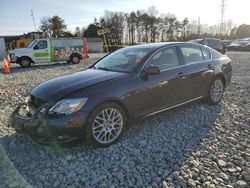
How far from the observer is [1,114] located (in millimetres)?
5379

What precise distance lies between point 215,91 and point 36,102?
3.90 m

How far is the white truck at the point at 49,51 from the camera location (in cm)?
1597

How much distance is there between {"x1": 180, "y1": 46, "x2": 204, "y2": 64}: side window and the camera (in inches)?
189

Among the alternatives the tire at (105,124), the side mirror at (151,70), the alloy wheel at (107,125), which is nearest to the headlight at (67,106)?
the tire at (105,124)

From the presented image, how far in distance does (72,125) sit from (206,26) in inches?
3083

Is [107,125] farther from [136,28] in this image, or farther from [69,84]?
[136,28]

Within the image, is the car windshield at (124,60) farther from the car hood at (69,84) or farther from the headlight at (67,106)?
the headlight at (67,106)

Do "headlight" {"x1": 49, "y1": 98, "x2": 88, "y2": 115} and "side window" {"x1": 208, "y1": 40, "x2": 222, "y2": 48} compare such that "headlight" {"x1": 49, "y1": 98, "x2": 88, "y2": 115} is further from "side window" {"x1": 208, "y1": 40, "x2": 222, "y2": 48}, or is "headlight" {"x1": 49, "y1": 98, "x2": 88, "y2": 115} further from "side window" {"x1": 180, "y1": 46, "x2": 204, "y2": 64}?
"side window" {"x1": 208, "y1": 40, "x2": 222, "y2": 48}

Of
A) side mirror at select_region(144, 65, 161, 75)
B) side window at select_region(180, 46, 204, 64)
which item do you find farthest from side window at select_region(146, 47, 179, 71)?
side window at select_region(180, 46, 204, 64)

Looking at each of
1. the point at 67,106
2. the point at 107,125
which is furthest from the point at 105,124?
the point at 67,106

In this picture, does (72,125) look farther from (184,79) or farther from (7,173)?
(184,79)

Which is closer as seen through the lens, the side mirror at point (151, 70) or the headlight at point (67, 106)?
the headlight at point (67, 106)

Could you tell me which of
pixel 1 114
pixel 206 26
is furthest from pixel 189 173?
pixel 206 26

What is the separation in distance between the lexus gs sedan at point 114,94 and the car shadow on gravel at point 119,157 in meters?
0.29
